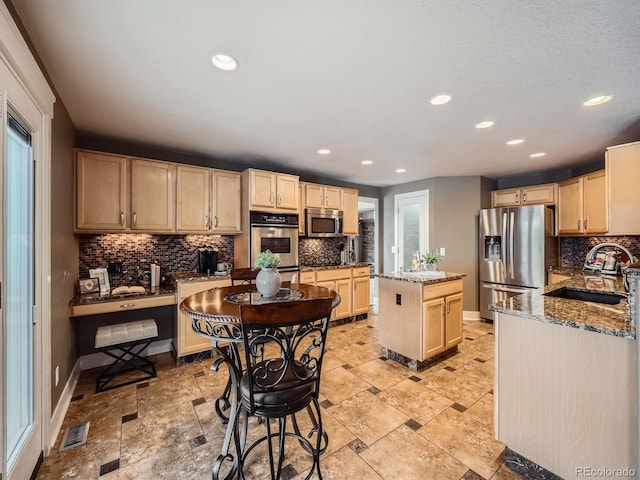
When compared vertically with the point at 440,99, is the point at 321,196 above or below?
below

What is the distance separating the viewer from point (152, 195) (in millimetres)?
3139

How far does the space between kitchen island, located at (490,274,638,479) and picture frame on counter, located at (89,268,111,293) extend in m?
3.59

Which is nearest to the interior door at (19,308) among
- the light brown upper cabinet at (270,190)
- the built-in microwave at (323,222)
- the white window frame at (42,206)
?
the white window frame at (42,206)

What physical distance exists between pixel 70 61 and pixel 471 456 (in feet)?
11.6

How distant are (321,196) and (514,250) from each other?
311 cm

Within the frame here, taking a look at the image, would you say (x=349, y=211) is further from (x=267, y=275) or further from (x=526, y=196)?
(x=267, y=275)

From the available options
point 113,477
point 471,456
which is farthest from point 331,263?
point 113,477

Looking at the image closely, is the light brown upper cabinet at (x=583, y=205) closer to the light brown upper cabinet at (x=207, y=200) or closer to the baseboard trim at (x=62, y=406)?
the light brown upper cabinet at (x=207, y=200)

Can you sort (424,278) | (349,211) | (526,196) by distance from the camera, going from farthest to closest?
(349,211)
(526,196)
(424,278)

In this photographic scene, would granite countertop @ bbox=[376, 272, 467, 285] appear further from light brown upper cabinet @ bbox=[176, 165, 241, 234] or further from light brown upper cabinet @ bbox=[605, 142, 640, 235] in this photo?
light brown upper cabinet @ bbox=[176, 165, 241, 234]

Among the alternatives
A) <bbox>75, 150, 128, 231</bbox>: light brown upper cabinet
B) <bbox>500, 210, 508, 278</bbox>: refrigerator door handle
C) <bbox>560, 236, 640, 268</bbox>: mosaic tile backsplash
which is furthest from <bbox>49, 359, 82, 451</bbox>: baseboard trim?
<bbox>560, 236, 640, 268</bbox>: mosaic tile backsplash

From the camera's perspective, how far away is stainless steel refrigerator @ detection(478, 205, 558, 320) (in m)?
4.04

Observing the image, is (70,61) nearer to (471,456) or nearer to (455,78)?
(455,78)

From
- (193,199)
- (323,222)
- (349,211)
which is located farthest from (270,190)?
(349,211)
